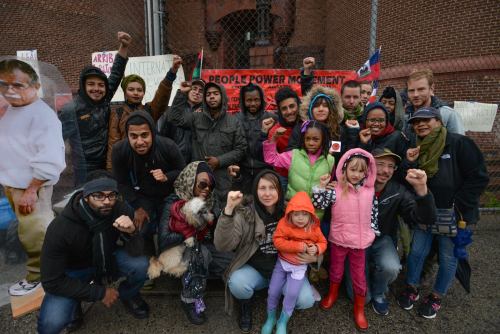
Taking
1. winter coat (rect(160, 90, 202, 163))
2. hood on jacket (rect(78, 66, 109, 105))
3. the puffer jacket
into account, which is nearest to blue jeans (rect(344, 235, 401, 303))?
the puffer jacket

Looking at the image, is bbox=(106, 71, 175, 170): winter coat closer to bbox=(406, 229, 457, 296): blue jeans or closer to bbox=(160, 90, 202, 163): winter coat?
bbox=(160, 90, 202, 163): winter coat

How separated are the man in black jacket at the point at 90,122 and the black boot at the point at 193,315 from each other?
1537 millimetres

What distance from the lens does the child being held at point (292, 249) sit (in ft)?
7.43

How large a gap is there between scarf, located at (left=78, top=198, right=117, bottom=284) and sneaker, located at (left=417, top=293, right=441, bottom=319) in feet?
8.50

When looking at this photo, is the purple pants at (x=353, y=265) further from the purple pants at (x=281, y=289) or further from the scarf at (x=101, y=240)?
the scarf at (x=101, y=240)

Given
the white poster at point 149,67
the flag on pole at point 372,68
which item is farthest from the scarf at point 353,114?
the white poster at point 149,67

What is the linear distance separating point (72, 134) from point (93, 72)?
0.65m

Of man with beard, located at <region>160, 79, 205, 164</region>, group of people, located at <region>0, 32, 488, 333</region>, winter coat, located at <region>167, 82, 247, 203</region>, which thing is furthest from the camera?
man with beard, located at <region>160, 79, 205, 164</region>

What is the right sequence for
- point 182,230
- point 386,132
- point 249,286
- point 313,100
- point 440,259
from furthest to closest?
1. point 313,100
2. point 386,132
3. point 440,259
4. point 182,230
5. point 249,286

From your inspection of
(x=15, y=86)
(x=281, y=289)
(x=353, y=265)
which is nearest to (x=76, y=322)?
(x=281, y=289)

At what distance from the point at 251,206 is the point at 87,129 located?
1805mm

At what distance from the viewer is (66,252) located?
6.82 ft

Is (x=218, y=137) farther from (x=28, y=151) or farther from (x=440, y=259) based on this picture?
(x=440, y=259)

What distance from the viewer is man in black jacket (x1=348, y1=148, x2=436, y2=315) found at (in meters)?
2.50
